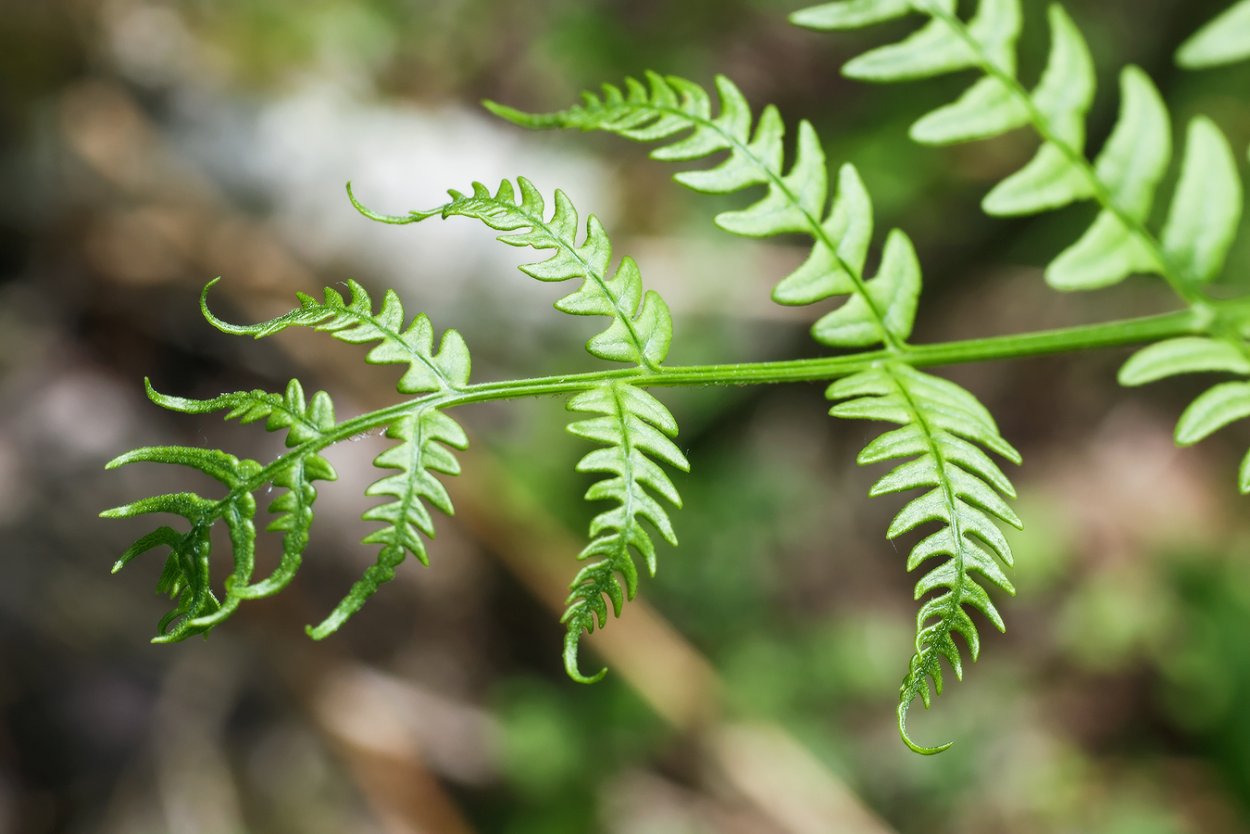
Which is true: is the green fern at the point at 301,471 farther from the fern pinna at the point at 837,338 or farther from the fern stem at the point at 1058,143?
the fern stem at the point at 1058,143

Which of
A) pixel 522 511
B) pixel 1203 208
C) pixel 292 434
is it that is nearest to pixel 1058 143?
pixel 1203 208

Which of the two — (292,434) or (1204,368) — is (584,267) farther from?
(1204,368)

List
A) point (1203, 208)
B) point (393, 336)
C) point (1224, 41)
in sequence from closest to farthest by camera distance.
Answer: point (1224, 41) → point (1203, 208) → point (393, 336)

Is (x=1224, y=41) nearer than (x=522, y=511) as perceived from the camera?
Yes

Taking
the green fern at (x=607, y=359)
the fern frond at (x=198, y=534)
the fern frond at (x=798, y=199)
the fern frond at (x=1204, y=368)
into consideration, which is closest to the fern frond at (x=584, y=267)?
the green fern at (x=607, y=359)

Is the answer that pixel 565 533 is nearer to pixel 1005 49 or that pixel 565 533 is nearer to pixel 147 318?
pixel 147 318

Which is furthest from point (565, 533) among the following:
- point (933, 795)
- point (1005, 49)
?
point (1005, 49)

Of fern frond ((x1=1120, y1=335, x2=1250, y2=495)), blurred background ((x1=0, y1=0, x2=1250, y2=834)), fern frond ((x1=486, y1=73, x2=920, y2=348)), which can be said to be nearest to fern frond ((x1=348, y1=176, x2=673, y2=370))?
fern frond ((x1=486, y1=73, x2=920, y2=348))
